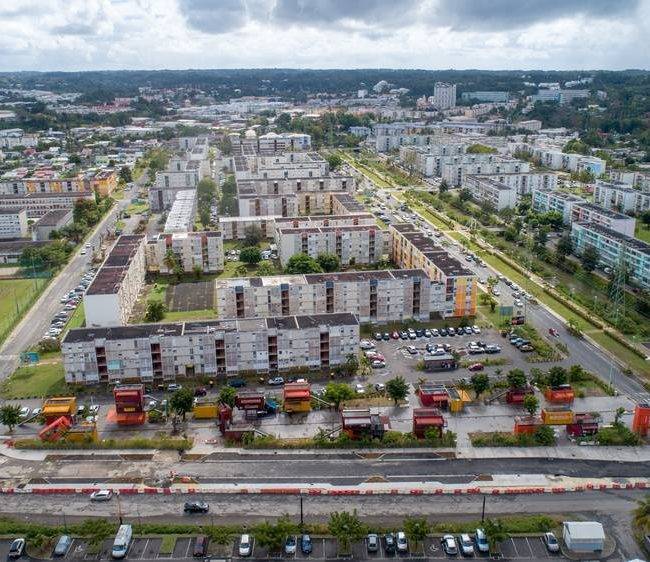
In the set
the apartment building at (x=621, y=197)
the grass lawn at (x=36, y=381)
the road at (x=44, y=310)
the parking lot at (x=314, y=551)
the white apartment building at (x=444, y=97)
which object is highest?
the white apartment building at (x=444, y=97)

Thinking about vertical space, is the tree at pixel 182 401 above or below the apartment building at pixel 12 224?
below

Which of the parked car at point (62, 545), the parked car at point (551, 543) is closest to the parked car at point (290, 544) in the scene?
the parked car at point (62, 545)

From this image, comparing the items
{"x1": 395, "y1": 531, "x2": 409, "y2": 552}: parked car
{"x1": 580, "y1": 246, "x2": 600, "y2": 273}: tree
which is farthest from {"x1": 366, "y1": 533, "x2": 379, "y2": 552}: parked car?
{"x1": 580, "y1": 246, "x2": 600, "y2": 273}: tree

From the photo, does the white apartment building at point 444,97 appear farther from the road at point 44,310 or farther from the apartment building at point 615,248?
the road at point 44,310

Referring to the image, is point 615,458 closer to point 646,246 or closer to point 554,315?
point 554,315

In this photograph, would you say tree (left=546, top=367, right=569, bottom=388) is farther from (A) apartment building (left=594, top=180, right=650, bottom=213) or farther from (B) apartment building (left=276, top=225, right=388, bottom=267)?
(A) apartment building (left=594, top=180, right=650, bottom=213)

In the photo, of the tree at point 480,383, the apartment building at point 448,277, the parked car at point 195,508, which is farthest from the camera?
the apartment building at point 448,277

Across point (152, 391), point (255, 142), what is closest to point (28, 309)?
point (152, 391)
